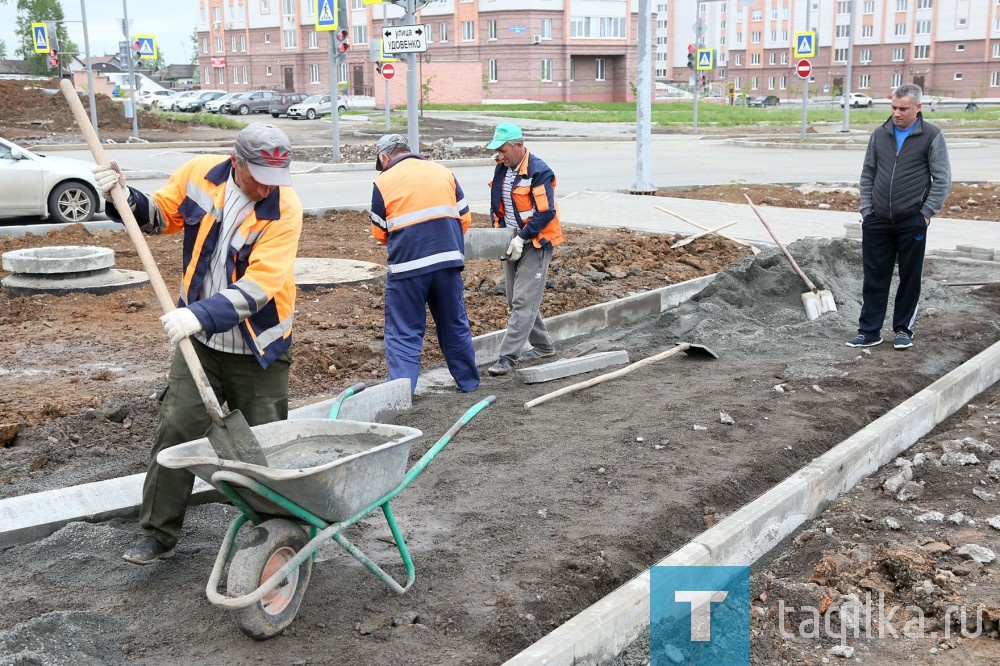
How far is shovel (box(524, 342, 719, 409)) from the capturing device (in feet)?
21.6

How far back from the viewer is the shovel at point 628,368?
6575 millimetres

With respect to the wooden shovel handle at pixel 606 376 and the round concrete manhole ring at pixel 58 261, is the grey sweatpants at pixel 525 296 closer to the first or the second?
the wooden shovel handle at pixel 606 376

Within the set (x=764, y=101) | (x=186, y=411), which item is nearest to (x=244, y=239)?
(x=186, y=411)

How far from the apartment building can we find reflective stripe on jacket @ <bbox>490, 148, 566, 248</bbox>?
54084mm

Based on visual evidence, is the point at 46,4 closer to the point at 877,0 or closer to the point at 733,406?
the point at 877,0

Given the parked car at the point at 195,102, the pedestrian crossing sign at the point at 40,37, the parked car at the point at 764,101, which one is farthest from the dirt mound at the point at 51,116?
the parked car at the point at 764,101

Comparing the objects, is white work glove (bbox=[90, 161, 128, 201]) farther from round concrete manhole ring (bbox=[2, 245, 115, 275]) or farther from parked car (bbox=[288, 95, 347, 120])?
parked car (bbox=[288, 95, 347, 120])

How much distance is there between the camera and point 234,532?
12.3 feet

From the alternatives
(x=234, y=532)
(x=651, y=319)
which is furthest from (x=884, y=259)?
(x=234, y=532)


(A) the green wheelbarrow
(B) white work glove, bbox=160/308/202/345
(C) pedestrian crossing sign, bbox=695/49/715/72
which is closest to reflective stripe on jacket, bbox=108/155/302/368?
(B) white work glove, bbox=160/308/202/345

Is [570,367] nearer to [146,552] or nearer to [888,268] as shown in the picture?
[888,268]

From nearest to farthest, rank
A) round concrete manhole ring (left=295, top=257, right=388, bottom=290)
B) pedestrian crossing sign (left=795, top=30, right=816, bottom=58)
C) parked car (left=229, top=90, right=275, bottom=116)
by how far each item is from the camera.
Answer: round concrete manhole ring (left=295, top=257, right=388, bottom=290) < pedestrian crossing sign (left=795, top=30, right=816, bottom=58) < parked car (left=229, top=90, right=275, bottom=116)

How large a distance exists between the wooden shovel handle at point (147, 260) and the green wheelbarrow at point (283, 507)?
18 centimetres

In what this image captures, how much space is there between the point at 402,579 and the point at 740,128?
3941 centimetres
